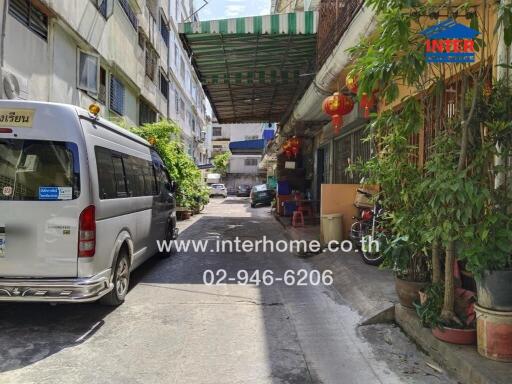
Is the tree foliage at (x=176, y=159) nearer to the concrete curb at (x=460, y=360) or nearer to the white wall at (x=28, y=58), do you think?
the white wall at (x=28, y=58)

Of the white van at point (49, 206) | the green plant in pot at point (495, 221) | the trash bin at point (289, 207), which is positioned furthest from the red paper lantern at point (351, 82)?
the trash bin at point (289, 207)

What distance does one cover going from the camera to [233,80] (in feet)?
44.3

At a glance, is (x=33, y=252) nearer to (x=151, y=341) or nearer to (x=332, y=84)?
(x=151, y=341)

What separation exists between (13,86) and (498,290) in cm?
818

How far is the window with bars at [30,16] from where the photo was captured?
819 centimetres

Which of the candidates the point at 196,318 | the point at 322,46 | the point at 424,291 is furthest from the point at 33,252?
the point at 322,46

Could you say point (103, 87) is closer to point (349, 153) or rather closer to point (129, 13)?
point (129, 13)

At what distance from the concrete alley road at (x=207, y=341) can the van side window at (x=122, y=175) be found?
1.48m

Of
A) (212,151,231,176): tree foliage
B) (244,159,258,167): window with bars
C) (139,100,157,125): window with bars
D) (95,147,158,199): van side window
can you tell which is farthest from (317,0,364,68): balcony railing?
(244,159,258,167): window with bars

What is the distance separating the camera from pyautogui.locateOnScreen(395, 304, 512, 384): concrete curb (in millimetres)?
3239

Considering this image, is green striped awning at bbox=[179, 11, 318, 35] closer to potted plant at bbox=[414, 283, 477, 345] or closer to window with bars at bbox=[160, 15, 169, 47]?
potted plant at bbox=[414, 283, 477, 345]

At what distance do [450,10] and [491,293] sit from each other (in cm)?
239

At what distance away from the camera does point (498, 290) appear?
11.3 feet

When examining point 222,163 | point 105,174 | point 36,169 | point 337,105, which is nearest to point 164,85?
point 337,105
